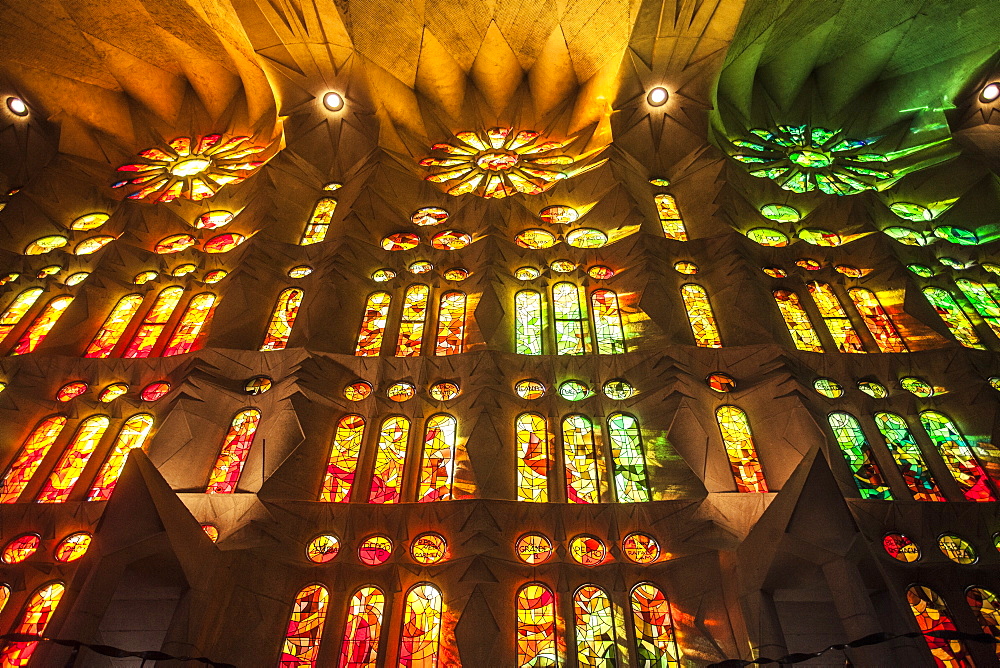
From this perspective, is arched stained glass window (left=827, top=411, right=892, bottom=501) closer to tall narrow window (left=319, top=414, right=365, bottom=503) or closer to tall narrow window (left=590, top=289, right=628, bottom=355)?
tall narrow window (left=590, top=289, right=628, bottom=355)

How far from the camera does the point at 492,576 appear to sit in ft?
29.8

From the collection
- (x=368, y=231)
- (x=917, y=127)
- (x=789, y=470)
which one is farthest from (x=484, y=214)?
(x=917, y=127)

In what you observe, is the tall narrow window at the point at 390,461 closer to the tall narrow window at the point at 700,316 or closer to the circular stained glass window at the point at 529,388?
the circular stained glass window at the point at 529,388

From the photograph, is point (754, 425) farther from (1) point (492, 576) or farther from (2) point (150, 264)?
(2) point (150, 264)

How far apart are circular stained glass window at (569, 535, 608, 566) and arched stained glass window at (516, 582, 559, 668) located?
2.03 ft

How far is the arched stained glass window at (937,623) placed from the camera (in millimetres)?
8375

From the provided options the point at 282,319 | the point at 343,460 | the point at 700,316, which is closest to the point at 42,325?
the point at 282,319

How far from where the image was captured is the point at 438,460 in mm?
10758

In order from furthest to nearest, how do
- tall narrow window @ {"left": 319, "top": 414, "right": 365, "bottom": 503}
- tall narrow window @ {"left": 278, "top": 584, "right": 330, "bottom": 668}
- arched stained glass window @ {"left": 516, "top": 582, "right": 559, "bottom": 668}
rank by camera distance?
1. tall narrow window @ {"left": 319, "top": 414, "right": 365, "bottom": 503}
2. tall narrow window @ {"left": 278, "top": 584, "right": 330, "bottom": 668}
3. arched stained glass window @ {"left": 516, "top": 582, "right": 559, "bottom": 668}

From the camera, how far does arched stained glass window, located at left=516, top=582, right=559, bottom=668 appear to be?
27.8 ft

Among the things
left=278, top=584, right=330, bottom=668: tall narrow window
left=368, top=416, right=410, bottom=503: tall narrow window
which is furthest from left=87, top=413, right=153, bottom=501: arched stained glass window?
left=368, top=416, right=410, bottom=503: tall narrow window

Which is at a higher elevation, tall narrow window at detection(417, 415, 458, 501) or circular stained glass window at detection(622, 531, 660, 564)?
tall narrow window at detection(417, 415, 458, 501)

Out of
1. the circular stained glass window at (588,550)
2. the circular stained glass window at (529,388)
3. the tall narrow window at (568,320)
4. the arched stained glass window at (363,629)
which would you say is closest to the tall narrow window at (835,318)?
the tall narrow window at (568,320)

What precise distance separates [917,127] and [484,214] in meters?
12.2
